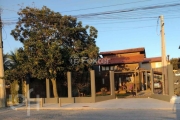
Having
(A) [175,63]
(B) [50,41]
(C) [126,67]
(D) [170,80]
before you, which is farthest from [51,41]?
(A) [175,63]

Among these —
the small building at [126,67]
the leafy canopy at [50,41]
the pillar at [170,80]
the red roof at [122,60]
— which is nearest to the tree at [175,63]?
the small building at [126,67]

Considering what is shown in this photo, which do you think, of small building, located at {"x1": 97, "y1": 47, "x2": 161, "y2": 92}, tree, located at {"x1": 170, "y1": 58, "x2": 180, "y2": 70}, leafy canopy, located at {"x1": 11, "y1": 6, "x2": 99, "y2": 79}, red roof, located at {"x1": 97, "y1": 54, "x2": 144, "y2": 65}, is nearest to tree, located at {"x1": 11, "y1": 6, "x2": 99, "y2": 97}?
leafy canopy, located at {"x1": 11, "y1": 6, "x2": 99, "y2": 79}

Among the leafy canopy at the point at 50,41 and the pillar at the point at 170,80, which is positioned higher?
the leafy canopy at the point at 50,41

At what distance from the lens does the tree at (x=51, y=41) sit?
2038 cm

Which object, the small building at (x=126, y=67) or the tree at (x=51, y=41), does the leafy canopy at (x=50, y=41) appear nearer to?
the tree at (x=51, y=41)

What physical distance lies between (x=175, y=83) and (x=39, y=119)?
11.4 meters

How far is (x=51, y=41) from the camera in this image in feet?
72.1

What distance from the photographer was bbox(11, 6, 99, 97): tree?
66.8ft

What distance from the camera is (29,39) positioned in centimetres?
2162

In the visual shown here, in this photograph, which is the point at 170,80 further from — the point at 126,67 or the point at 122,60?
the point at 122,60

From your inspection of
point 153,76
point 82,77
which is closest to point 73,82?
point 82,77

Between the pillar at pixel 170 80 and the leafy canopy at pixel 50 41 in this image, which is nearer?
the pillar at pixel 170 80

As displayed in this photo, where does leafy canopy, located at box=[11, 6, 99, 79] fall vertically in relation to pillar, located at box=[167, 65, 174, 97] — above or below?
above

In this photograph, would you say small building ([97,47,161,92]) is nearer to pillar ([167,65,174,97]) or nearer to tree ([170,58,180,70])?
pillar ([167,65,174,97])
